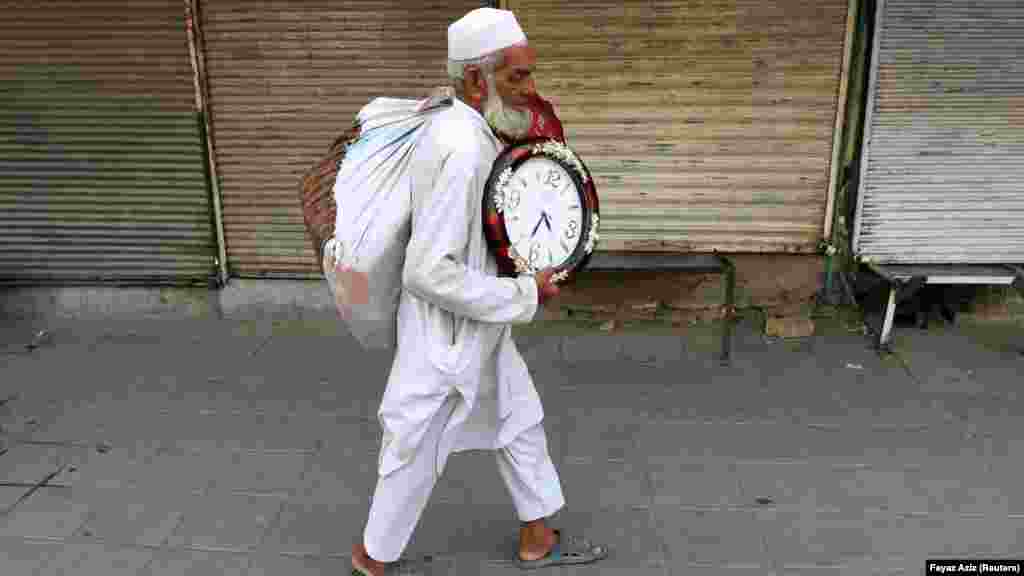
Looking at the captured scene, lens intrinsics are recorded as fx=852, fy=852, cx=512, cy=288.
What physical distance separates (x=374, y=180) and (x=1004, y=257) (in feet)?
14.1

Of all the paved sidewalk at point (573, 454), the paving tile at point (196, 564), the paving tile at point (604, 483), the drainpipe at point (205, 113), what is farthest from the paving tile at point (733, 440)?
the drainpipe at point (205, 113)

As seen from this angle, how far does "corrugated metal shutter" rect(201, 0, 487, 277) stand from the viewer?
5102mm

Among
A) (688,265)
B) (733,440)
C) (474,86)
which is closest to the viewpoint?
(474,86)

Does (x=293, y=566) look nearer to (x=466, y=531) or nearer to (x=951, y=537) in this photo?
(x=466, y=531)

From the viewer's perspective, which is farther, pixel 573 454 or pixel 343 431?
pixel 343 431

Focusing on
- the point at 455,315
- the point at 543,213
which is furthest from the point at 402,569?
the point at 543,213

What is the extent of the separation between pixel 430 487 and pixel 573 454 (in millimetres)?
1198

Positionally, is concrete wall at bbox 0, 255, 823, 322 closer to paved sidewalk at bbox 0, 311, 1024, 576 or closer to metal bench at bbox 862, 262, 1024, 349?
paved sidewalk at bbox 0, 311, 1024, 576

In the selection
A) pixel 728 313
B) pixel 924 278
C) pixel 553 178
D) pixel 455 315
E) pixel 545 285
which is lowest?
pixel 728 313

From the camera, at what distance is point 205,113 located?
5.29 metres

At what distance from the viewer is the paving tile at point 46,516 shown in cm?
324


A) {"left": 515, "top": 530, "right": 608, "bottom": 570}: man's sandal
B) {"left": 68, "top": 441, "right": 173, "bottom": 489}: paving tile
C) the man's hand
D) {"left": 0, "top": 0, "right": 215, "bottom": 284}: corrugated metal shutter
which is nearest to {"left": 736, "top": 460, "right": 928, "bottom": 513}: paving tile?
{"left": 515, "top": 530, "right": 608, "bottom": 570}: man's sandal

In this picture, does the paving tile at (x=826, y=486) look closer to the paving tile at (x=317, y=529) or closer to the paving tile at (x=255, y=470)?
the paving tile at (x=317, y=529)

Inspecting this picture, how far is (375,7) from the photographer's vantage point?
5082mm
